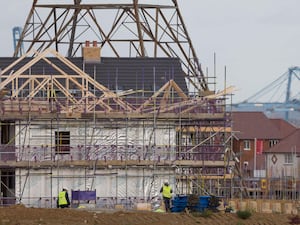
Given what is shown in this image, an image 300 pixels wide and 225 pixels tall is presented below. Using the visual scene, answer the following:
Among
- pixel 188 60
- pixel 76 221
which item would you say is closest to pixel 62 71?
pixel 188 60

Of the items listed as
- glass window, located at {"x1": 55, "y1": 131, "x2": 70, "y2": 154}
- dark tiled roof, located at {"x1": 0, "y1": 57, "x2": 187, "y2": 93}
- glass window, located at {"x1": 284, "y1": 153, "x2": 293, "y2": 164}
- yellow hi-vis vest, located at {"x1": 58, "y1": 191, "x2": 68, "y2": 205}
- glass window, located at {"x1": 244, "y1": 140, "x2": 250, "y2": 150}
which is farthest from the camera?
glass window, located at {"x1": 244, "y1": 140, "x2": 250, "y2": 150}

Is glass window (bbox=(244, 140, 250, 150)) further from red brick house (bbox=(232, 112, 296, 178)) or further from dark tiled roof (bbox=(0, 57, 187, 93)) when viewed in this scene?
dark tiled roof (bbox=(0, 57, 187, 93))

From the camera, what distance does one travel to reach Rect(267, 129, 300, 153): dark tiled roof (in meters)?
123

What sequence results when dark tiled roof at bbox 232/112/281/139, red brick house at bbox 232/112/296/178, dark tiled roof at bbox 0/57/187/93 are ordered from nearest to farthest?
dark tiled roof at bbox 0/57/187/93 → red brick house at bbox 232/112/296/178 → dark tiled roof at bbox 232/112/281/139

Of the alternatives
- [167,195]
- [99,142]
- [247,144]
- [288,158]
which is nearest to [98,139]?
[99,142]

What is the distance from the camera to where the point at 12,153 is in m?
64.1

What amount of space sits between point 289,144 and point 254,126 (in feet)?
27.8

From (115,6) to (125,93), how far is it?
12.9 meters

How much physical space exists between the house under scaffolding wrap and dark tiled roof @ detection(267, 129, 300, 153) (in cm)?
5645

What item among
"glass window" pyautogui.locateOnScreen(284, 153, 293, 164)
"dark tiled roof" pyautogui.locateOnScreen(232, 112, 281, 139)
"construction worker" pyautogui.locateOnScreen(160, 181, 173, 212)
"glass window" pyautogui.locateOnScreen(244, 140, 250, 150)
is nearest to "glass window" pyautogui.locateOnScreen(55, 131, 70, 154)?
"construction worker" pyautogui.locateOnScreen(160, 181, 173, 212)

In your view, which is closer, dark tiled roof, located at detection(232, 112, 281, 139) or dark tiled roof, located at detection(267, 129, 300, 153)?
dark tiled roof, located at detection(267, 129, 300, 153)

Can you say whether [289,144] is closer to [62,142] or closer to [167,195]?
[62,142]

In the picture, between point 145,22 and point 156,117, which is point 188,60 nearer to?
point 145,22

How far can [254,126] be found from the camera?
13212cm
